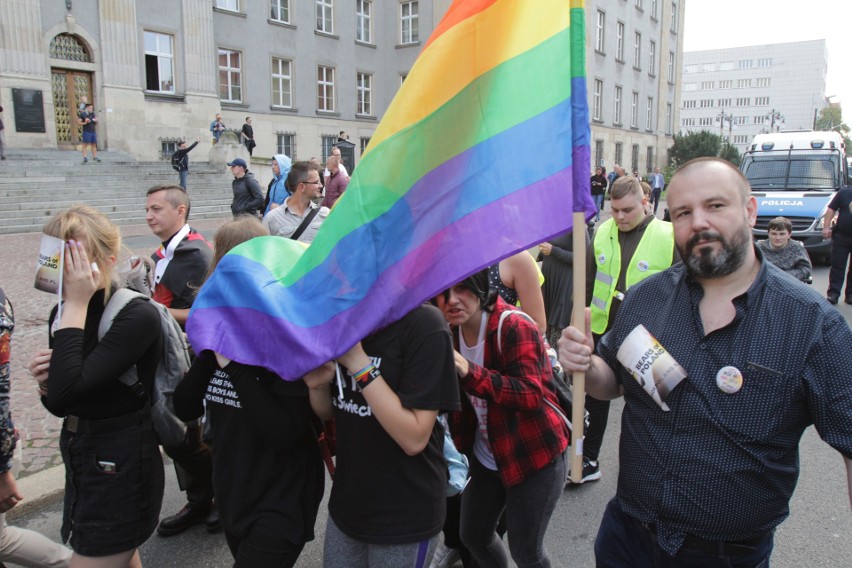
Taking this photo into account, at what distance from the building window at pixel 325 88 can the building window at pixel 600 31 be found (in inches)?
670

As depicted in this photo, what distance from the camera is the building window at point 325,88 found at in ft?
104

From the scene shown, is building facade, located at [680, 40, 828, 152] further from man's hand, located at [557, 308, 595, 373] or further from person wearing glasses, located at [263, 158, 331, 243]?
man's hand, located at [557, 308, 595, 373]

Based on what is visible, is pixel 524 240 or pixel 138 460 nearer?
pixel 524 240

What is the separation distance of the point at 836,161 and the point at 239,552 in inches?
629

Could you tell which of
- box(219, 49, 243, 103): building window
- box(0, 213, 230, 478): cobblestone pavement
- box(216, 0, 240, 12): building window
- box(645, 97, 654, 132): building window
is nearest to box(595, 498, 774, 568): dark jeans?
box(0, 213, 230, 478): cobblestone pavement

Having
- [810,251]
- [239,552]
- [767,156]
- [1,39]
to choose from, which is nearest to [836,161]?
[767,156]

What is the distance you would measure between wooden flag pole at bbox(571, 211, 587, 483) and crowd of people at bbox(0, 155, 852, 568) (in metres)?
0.07

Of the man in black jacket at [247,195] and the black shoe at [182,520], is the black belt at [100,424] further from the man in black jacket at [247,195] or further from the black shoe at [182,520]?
the man in black jacket at [247,195]

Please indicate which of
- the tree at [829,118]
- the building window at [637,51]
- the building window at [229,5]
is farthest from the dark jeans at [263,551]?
the tree at [829,118]

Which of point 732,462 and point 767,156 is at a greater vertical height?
point 767,156

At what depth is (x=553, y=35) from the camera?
6.57 ft

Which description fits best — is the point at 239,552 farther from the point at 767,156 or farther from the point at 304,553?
the point at 767,156

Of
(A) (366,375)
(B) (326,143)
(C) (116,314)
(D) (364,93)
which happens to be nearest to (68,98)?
(B) (326,143)

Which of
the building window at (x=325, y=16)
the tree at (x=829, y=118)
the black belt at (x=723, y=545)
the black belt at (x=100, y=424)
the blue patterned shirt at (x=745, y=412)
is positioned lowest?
the black belt at (x=723, y=545)
